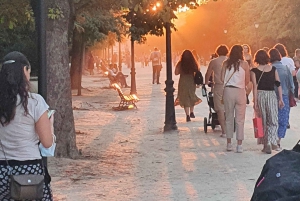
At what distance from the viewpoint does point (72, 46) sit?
27.6m

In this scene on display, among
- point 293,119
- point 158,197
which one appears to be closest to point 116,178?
point 158,197

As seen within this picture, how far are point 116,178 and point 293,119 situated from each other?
27.0ft

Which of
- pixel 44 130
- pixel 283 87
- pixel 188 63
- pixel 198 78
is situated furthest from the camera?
pixel 188 63

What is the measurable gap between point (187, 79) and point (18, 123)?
10.6 m

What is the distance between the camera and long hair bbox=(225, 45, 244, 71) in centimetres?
1070

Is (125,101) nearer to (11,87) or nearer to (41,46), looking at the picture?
(41,46)

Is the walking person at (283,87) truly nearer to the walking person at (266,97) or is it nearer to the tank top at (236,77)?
the walking person at (266,97)

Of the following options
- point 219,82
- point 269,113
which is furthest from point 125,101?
point 269,113

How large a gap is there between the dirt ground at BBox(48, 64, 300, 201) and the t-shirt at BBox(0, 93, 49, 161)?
9.40 feet

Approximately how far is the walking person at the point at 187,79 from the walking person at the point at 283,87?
113 inches

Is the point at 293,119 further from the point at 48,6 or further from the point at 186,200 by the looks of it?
the point at 186,200

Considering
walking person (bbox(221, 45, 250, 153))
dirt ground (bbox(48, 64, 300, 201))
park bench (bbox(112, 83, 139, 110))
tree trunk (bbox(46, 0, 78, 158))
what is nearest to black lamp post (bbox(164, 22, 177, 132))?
dirt ground (bbox(48, 64, 300, 201))

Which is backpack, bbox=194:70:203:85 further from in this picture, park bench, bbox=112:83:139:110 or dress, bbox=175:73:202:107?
Result: park bench, bbox=112:83:139:110

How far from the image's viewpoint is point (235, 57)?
1077 cm
